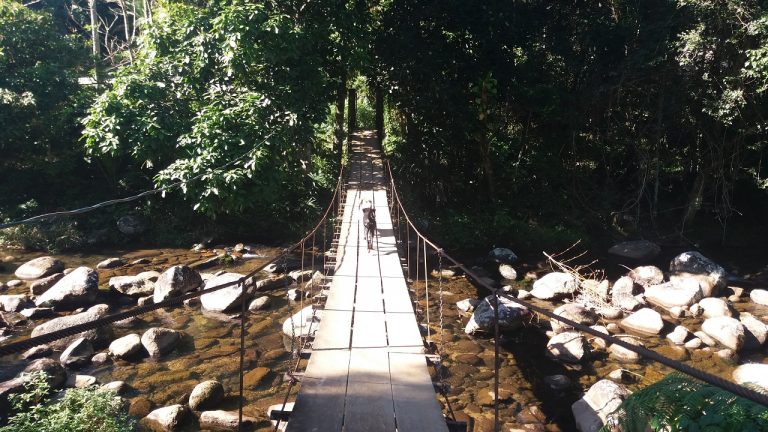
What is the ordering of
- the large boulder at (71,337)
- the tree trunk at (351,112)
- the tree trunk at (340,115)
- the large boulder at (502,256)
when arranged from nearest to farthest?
the large boulder at (71,337), the large boulder at (502,256), the tree trunk at (340,115), the tree trunk at (351,112)

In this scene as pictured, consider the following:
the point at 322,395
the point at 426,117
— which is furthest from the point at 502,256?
the point at 322,395

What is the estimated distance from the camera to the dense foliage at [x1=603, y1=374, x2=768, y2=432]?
5.96ft

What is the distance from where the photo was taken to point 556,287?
6.11 m

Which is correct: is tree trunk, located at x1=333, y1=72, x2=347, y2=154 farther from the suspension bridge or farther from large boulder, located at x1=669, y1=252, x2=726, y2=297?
large boulder, located at x1=669, y1=252, x2=726, y2=297

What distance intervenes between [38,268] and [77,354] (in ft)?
9.60

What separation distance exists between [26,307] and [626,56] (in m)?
8.18

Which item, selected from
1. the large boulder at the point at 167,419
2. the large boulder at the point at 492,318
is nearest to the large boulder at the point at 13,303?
the large boulder at the point at 167,419

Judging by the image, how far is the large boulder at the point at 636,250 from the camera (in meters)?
7.60

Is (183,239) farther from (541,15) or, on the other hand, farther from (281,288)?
(541,15)

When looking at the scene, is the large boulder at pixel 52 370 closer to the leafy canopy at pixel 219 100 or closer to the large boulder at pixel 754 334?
the leafy canopy at pixel 219 100

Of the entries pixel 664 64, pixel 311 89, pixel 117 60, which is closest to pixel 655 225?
pixel 664 64

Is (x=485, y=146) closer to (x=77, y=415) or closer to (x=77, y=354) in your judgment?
(x=77, y=354)

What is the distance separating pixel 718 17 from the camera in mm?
6227

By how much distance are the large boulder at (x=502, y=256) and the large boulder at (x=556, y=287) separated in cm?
126
